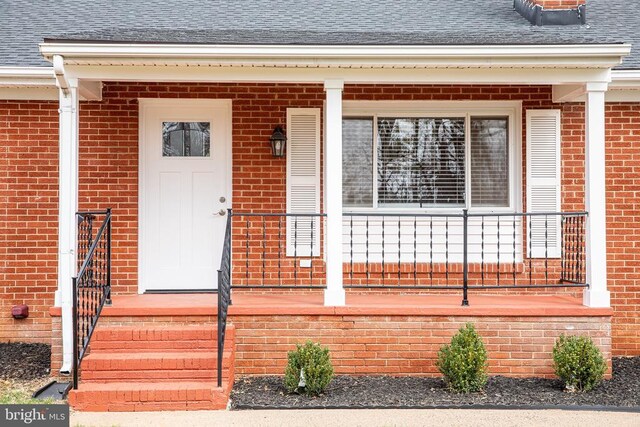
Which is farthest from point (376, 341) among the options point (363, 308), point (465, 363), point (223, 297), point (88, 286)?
point (88, 286)

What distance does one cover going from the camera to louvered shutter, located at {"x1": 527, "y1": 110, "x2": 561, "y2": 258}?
775 centimetres

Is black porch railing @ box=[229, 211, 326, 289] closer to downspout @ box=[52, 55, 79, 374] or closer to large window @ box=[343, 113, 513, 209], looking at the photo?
large window @ box=[343, 113, 513, 209]

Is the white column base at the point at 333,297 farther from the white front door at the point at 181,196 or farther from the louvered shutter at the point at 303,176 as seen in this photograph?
the white front door at the point at 181,196

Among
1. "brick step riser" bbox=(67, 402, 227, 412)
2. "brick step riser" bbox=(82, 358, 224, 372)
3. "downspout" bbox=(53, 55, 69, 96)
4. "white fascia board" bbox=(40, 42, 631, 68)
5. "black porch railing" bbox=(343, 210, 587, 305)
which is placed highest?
"white fascia board" bbox=(40, 42, 631, 68)

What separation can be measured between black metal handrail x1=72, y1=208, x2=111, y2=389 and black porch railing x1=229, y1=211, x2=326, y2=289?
5.03 feet

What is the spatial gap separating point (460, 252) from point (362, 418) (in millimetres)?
3016

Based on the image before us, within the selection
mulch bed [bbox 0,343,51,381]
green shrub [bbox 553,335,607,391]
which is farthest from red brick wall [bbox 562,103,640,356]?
mulch bed [bbox 0,343,51,381]

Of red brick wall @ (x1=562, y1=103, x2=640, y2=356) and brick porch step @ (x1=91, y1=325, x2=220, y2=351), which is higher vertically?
red brick wall @ (x1=562, y1=103, x2=640, y2=356)

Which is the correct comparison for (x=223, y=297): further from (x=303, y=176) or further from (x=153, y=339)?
(x=303, y=176)

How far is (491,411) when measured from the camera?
5.52m

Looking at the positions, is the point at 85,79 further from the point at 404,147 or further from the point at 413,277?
the point at 413,277

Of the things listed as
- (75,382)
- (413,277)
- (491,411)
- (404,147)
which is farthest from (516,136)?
(75,382)

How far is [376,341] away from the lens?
6453mm

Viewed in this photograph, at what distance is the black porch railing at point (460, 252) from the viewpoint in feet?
25.3
